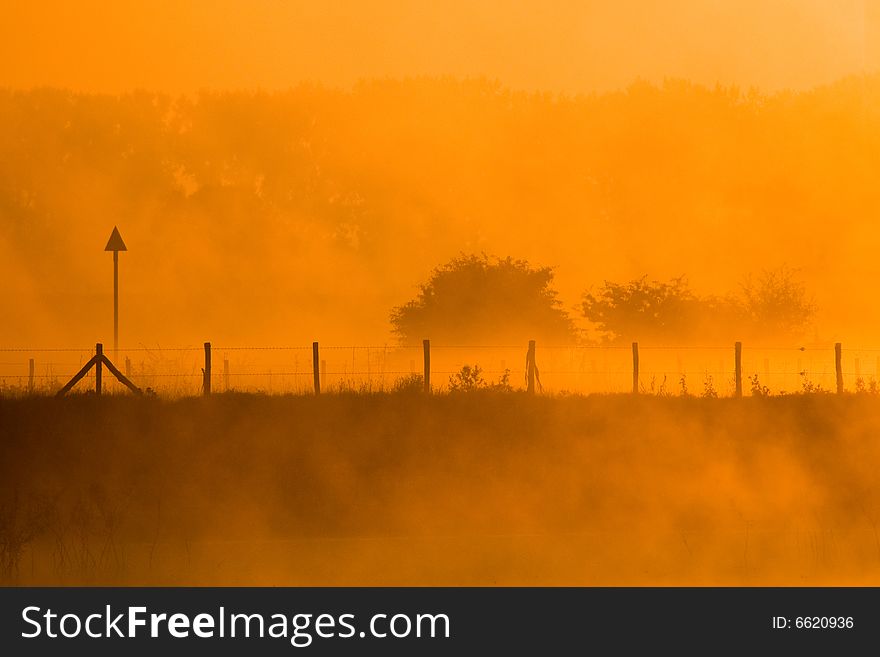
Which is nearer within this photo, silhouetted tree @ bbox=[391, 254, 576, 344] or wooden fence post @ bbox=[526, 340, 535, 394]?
wooden fence post @ bbox=[526, 340, 535, 394]

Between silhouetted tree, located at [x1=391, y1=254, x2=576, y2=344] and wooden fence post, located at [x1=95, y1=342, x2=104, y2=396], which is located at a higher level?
silhouetted tree, located at [x1=391, y1=254, x2=576, y2=344]

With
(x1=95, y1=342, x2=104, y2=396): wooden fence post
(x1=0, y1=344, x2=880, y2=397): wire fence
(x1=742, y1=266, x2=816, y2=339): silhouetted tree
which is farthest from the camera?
(x1=742, y1=266, x2=816, y2=339): silhouetted tree

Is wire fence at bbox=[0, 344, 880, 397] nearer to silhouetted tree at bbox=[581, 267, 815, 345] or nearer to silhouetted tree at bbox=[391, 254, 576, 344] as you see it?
silhouetted tree at bbox=[581, 267, 815, 345]

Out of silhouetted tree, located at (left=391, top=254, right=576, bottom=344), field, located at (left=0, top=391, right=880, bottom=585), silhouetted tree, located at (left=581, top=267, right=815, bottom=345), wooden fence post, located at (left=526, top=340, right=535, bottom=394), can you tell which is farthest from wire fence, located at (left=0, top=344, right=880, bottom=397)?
silhouetted tree, located at (left=391, top=254, right=576, bottom=344)

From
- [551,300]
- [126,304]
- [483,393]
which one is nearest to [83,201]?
[126,304]

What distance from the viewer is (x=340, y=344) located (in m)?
57.8

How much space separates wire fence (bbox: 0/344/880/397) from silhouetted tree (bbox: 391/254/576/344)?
9.07 ft

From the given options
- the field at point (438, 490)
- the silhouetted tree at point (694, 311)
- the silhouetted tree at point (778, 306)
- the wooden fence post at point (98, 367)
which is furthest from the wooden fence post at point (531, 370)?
the silhouetted tree at point (778, 306)

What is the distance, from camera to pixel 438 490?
23281 mm

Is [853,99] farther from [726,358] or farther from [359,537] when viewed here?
[359,537]

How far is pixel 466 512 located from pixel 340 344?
35.3 metres

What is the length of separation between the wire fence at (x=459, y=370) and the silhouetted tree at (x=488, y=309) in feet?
9.07

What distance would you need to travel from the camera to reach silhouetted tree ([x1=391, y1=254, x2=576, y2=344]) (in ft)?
179

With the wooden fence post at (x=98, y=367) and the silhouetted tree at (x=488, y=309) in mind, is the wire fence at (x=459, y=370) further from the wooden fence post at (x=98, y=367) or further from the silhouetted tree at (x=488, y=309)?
the silhouetted tree at (x=488, y=309)
